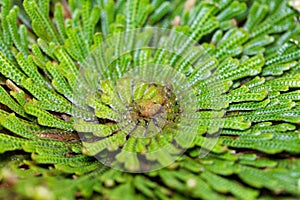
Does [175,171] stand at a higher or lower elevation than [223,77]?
lower

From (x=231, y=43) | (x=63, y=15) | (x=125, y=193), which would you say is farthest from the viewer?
(x=63, y=15)

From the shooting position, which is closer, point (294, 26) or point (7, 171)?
point (7, 171)

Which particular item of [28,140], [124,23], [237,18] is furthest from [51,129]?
[237,18]

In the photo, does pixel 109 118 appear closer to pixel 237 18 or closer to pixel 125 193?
pixel 125 193

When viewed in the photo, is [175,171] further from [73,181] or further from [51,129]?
[51,129]

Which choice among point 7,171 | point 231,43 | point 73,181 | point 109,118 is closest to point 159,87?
point 109,118

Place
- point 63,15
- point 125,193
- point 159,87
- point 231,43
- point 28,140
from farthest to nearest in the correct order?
point 63,15
point 231,43
point 159,87
point 28,140
point 125,193

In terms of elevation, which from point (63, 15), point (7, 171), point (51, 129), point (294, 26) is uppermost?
point (294, 26)
